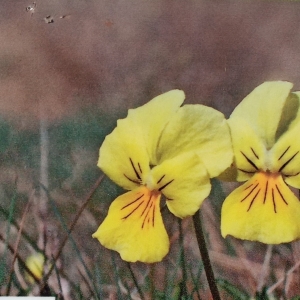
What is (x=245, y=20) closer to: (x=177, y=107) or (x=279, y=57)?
(x=279, y=57)

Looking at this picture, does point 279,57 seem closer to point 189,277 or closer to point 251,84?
point 251,84

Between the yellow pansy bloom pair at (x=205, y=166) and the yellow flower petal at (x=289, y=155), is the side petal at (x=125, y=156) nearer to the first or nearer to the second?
the yellow pansy bloom pair at (x=205, y=166)

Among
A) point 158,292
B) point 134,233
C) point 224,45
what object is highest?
point 224,45

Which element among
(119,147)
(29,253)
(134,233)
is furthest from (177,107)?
(29,253)

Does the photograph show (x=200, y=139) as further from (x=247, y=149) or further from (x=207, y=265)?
(x=207, y=265)

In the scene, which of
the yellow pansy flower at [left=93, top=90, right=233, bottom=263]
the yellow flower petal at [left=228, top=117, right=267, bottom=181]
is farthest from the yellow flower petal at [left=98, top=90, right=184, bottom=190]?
the yellow flower petal at [left=228, top=117, right=267, bottom=181]

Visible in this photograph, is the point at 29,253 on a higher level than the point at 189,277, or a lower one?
higher

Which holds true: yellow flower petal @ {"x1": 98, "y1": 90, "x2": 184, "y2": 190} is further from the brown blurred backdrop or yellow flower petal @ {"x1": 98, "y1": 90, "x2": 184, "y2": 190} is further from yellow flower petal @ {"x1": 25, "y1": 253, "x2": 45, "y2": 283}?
yellow flower petal @ {"x1": 25, "y1": 253, "x2": 45, "y2": 283}

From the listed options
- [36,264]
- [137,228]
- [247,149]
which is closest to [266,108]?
[247,149]
